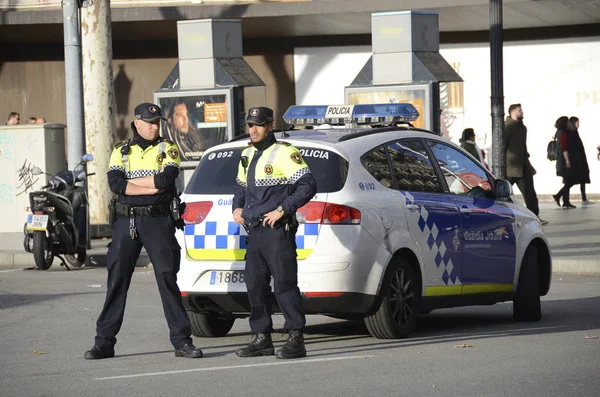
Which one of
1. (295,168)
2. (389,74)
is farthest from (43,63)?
(295,168)

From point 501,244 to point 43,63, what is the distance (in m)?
20.9

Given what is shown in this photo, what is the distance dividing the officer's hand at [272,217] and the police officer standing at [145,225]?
2.20 ft

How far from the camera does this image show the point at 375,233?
356 inches

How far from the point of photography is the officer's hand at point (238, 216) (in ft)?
28.5

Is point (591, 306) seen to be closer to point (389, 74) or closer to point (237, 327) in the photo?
point (237, 327)

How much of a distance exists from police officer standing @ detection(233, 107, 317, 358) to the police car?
34cm

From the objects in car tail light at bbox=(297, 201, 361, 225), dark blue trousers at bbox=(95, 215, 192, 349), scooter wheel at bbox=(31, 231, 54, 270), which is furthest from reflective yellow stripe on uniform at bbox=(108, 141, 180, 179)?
scooter wheel at bbox=(31, 231, 54, 270)

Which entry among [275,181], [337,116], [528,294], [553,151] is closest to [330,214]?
[275,181]

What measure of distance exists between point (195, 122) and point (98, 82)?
1.89 meters

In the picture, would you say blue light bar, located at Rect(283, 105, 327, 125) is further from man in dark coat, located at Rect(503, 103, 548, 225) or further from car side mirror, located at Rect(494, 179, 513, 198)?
man in dark coat, located at Rect(503, 103, 548, 225)

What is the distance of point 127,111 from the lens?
1160 inches

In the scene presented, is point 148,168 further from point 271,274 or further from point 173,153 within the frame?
point 271,274

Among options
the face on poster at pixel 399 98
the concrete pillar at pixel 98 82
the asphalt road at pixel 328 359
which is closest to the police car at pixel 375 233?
the asphalt road at pixel 328 359

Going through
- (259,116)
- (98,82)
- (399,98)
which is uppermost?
(98,82)
